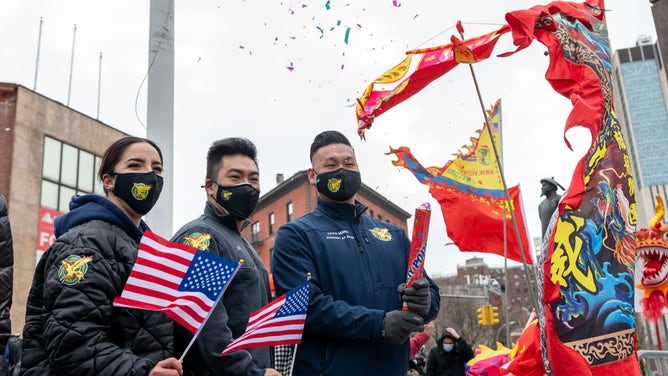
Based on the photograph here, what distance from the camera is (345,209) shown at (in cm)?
376

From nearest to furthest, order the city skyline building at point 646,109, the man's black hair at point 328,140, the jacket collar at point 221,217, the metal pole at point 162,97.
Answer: the jacket collar at point 221,217, the man's black hair at point 328,140, the metal pole at point 162,97, the city skyline building at point 646,109

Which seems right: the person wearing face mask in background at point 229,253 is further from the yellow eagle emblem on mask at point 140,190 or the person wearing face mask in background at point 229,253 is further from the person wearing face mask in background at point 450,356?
the person wearing face mask in background at point 450,356

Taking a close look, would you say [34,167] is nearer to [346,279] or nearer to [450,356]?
[450,356]

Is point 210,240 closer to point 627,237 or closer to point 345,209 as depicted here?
point 345,209

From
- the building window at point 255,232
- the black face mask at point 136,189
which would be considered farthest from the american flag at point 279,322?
the building window at point 255,232

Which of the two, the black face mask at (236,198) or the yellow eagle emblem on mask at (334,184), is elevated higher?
the yellow eagle emblem on mask at (334,184)

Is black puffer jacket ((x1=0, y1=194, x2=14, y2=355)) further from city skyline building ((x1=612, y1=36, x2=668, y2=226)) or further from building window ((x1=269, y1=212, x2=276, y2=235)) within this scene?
city skyline building ((x1=612, y1=36, x2=668, y2=226))

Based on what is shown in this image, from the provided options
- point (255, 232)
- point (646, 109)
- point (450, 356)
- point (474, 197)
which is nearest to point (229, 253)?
point (450, 356)

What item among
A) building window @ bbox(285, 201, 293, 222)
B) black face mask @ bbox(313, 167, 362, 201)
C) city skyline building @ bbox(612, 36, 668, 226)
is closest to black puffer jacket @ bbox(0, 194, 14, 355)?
black face mask @ bbox(313, 167, 362, 201)

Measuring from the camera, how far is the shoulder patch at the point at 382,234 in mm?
3736

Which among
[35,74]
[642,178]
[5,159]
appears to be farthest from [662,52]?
[642,178]

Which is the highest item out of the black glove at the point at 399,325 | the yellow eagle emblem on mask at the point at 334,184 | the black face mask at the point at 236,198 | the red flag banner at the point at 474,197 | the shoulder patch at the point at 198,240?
the red flag banner at the point at 474,197

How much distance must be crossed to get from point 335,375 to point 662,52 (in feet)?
15.8

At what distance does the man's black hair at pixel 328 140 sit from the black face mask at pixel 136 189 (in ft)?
3.72
